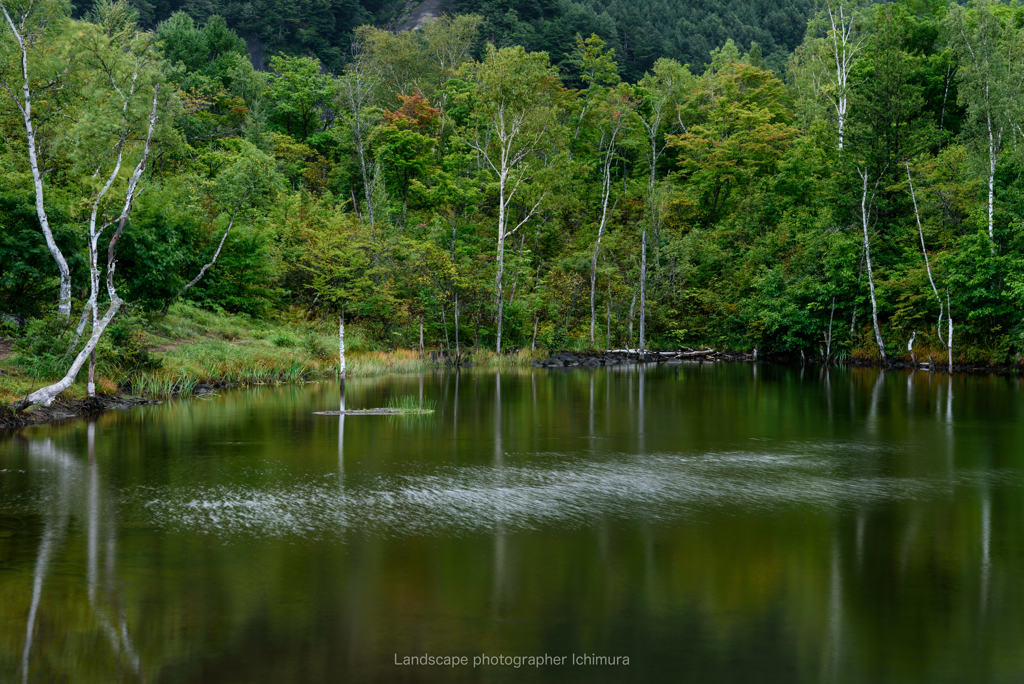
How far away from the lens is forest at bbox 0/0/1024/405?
75.2 feet

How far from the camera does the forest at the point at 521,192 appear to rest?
22906 millimetres

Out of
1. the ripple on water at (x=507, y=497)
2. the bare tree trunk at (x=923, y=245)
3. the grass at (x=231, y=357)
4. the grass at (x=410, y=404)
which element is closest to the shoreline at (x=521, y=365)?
the grass at (x=231, y=357)

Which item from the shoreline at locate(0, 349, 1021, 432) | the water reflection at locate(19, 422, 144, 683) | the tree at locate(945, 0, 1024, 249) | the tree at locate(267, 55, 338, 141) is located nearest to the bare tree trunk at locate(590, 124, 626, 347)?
the shoreline at locate(0, 349, 1021, 432)

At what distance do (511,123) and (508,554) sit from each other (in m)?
39.3

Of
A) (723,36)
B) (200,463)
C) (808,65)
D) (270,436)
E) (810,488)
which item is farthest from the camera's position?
(723,36)

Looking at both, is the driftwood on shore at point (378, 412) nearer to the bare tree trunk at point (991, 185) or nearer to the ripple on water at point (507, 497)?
the ripple on water at point (507, 497)

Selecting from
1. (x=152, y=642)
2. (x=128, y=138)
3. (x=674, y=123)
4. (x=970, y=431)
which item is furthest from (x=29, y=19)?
(x=674, y=123)

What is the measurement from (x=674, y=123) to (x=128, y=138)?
150ft

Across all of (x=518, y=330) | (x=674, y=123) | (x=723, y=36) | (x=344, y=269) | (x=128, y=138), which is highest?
(x=723, y=36)

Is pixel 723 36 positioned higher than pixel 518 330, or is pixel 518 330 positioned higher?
pixel 723 36

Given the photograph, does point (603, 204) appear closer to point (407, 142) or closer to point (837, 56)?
point (407, 142)

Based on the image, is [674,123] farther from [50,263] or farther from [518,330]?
[50,263]

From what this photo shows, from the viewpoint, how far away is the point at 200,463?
1264 cm

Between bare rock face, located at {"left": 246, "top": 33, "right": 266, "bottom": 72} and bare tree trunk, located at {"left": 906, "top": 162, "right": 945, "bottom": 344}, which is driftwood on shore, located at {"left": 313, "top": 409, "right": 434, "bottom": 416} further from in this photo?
bare rock face, located at {"left": 246, "top": 33, "right": 266, "bottom": 72}
